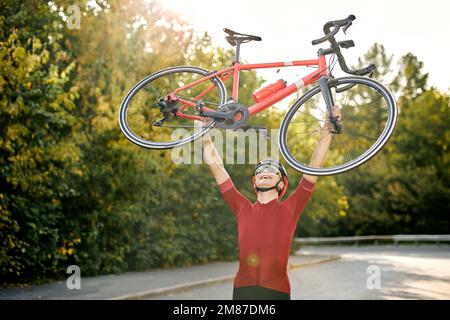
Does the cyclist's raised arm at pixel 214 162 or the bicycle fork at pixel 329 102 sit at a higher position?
the bicycle fork at pixel 329 102

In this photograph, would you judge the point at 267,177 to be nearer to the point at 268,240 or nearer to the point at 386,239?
the point at 268,240

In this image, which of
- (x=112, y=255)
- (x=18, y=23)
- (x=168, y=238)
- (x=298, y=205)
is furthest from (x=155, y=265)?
(x=298, y=205)

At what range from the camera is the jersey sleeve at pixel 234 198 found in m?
3.66

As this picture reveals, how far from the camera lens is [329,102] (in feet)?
11.4

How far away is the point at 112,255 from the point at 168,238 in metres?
2.49

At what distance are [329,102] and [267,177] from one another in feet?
2.03

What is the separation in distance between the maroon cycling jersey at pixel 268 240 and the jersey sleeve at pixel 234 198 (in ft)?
0.19

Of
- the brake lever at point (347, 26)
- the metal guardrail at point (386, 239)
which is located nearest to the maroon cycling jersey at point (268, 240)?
the brake lever at point (347, 26)

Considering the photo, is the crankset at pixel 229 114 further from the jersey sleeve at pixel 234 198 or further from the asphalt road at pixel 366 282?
the asphalt road at pixel 366 282

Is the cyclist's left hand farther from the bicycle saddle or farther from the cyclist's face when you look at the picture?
the bicycle saddle

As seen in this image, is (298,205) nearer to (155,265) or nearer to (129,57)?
(129,57)

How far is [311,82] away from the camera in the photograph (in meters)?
3.68

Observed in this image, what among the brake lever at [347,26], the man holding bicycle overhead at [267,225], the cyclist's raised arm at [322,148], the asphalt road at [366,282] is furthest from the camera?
the asphalt road at [366,282]
